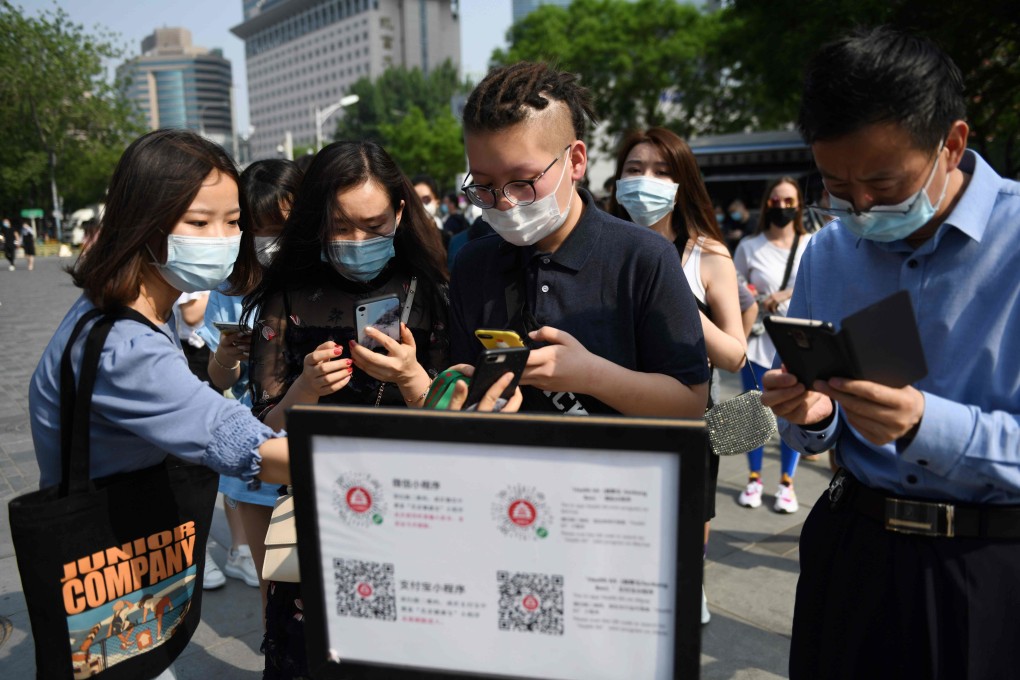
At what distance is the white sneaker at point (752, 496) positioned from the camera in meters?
4.86

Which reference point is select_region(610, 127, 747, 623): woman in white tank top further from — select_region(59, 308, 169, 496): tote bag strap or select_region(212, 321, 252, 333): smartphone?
select_region(59, 308, 169, 496): tote bag strap

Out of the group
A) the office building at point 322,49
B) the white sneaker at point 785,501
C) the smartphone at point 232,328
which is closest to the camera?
the smartphone at point 232,328

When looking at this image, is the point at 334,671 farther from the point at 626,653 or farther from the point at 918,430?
the point at 918,430

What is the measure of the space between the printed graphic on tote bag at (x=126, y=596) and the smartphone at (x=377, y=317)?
62 centimetres

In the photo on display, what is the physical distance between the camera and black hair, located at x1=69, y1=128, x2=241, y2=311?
1763 mm

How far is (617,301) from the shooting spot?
184cm

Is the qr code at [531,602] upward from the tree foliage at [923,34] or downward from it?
downward

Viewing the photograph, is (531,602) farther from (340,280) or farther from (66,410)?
(340,280)

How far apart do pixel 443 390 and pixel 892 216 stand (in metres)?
0.94

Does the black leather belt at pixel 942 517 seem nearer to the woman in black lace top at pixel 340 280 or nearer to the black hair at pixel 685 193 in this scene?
the woman in black lace top at pixel 340 280

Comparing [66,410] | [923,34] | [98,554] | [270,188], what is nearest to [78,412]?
[66,410]

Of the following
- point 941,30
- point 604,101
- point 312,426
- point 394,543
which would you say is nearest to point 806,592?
point 394,543

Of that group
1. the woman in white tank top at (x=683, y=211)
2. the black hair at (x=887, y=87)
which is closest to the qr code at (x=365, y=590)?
the black hair at (x=887, y=87)

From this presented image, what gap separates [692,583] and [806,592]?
0.83 m
